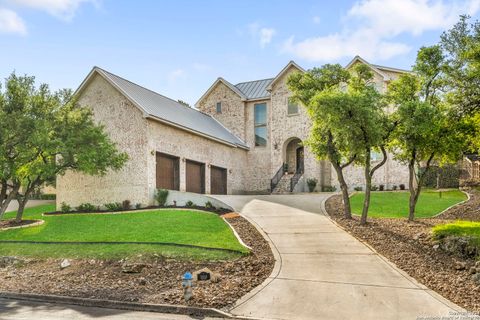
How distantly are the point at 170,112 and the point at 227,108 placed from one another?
872 cm

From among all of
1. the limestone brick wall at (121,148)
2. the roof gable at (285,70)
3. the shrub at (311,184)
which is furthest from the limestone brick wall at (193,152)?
the roof gable at (285,70)

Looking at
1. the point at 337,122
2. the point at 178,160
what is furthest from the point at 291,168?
the point at 337,122

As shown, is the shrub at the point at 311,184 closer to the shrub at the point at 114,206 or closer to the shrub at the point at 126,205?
the shrub at the point at 126,205

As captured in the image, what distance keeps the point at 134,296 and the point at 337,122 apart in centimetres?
896

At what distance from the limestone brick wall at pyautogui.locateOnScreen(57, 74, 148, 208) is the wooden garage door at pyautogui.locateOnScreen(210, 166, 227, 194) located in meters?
6.78

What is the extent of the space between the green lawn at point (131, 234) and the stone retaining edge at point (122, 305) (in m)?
3.00

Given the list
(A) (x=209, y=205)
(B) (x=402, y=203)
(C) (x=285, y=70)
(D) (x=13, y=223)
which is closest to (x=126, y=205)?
(A) (x=209, y=205)

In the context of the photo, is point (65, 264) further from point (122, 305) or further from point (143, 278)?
point (122, 305)

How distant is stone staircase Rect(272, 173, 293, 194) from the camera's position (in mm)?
31875

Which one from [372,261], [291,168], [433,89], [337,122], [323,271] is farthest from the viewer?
[291,168]

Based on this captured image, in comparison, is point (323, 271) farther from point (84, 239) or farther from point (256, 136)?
point (256, 136)

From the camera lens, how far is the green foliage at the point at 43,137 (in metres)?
19.6

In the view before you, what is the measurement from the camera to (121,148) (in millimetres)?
25266

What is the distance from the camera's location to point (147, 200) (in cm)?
2400
